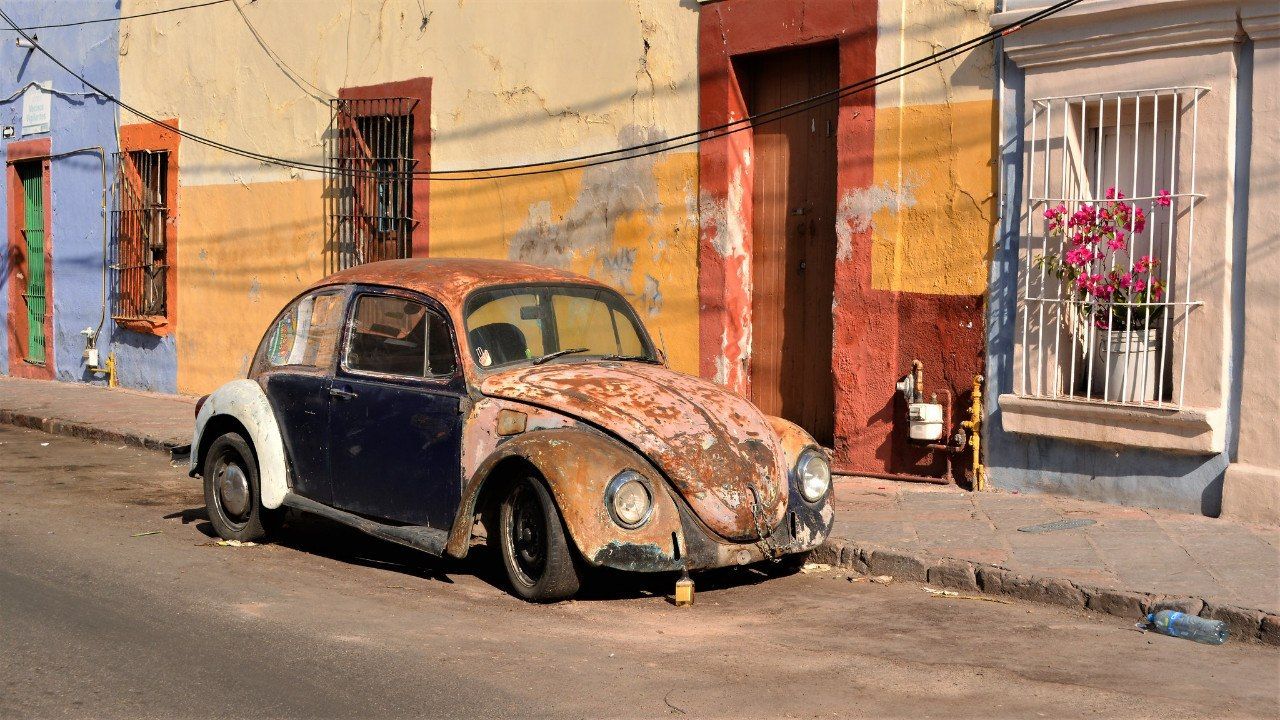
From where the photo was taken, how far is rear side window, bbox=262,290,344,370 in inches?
287

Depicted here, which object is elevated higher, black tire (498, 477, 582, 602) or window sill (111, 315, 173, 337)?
window sill (111, 315, 173, 337)

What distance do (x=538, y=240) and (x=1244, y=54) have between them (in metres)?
6.10

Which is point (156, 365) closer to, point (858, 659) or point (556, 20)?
point (556, 20)

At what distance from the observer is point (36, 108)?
59.0ft

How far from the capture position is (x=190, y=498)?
9.44 meters

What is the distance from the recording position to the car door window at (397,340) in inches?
266

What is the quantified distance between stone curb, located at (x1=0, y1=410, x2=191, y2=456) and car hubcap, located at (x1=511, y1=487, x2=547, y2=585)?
6.17 metres

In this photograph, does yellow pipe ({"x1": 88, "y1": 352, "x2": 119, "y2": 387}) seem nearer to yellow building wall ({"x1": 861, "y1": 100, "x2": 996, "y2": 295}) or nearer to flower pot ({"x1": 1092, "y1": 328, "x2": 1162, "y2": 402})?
yellow building wall ({"x1": 861, "y1": 100, "x2": 996, "y2": 295})

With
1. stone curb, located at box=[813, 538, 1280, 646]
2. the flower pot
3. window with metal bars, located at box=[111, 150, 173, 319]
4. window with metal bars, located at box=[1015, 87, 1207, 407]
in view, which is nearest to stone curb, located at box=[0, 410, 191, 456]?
window with metal bars, located at box=[111, 150, 173, 319]

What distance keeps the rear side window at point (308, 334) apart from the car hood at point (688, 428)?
1.26 m

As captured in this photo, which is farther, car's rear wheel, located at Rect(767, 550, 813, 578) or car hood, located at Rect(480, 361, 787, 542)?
car's rear wheel, located at Rect(767, 550, 813, 578)

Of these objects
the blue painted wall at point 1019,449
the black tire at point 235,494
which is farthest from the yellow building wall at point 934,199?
the black tire at point 235,494

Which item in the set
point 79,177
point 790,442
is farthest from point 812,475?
Result: point 79,177

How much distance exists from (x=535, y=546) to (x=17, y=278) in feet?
49.5
